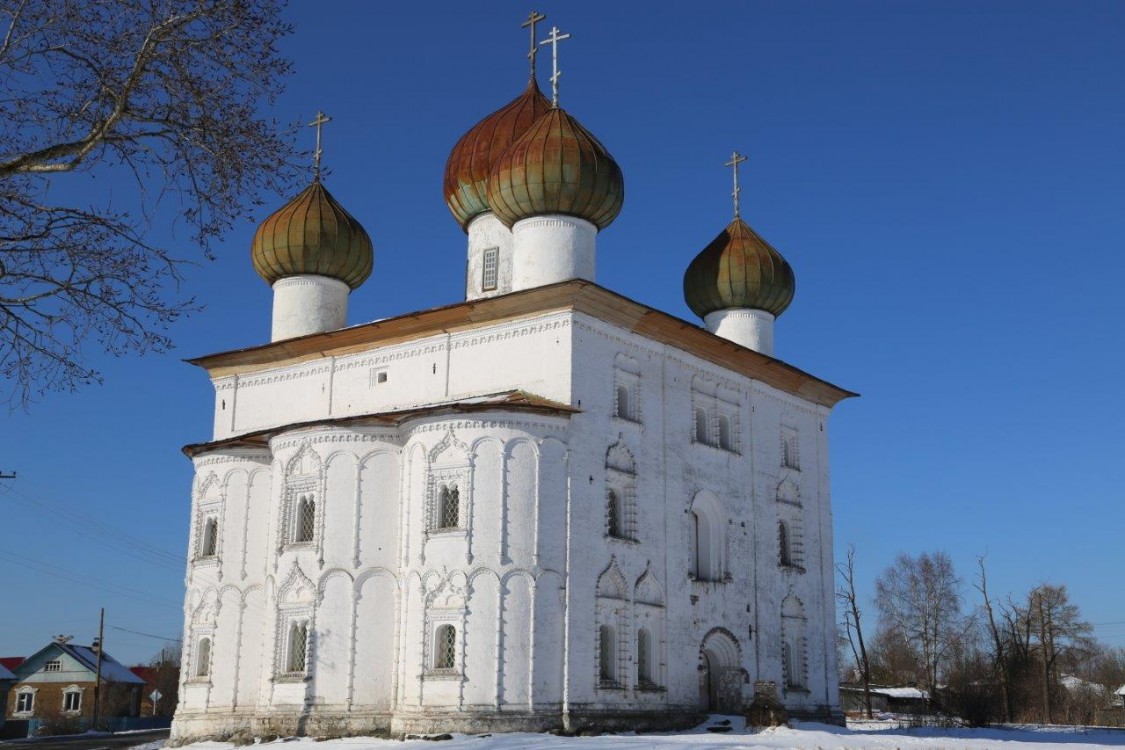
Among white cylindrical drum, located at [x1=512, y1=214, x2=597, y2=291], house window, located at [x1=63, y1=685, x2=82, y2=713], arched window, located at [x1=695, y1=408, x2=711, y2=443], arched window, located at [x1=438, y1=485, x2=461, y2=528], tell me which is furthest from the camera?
house window, located at [x1=63, y1=685, x2=82, y2=713]

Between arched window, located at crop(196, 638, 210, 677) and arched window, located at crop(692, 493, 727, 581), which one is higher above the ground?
arched window, located at crop(692, 493, 727, 581)

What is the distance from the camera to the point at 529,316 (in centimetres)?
2148

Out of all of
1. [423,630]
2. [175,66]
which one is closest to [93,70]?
[175,66]

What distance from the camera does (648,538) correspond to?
21688mm

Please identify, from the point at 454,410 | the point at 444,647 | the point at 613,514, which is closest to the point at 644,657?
the point at 613,514

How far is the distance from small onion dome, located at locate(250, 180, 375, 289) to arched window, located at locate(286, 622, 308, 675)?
24.9 ft

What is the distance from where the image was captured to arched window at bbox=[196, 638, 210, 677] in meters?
22.4

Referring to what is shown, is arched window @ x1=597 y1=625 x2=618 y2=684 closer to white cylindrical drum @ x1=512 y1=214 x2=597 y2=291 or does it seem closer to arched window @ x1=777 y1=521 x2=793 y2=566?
white cylindrical drum @ x1=512 y1=214 x2=597 y2=291

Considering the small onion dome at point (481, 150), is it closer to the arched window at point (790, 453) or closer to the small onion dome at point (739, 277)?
the small onion dome at point (739, 277)

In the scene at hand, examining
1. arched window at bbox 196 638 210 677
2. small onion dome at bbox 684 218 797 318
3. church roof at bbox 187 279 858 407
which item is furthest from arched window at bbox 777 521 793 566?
arched window at bbox 196 638 210 677

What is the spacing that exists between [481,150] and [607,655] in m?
10.4

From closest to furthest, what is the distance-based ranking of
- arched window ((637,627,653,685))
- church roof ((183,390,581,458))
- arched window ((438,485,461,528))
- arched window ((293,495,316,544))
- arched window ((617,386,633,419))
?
1. church roof ((183,390,581,458))
2. arched window ((438,485,461,528))
3. arched window ((637,627,653,685))
4. arched window ((293,495,316,544))
5. arched window ((617,386,633,419))

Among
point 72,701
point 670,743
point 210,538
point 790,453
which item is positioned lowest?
point 72,701

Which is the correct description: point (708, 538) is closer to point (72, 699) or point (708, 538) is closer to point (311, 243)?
point (311, 243)
